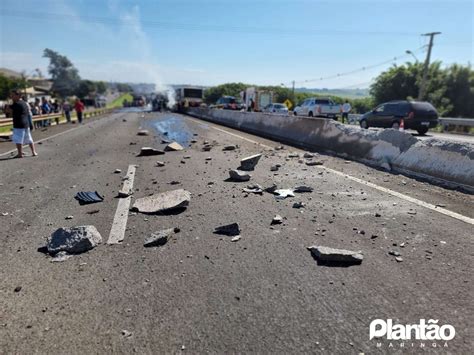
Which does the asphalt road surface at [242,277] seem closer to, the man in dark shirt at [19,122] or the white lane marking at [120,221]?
the white lane marking at [120,221]

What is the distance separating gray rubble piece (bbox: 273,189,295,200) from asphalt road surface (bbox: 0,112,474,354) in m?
0.19

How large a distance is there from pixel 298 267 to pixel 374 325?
1.01 metres

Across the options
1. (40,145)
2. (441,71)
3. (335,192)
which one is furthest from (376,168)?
(441,71)

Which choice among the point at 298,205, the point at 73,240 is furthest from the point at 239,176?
the point at 73,240

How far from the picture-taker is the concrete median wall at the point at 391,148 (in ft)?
22.7

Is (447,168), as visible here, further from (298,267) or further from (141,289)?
(141,289)

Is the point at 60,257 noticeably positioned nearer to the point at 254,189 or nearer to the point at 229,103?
the point at 254,189

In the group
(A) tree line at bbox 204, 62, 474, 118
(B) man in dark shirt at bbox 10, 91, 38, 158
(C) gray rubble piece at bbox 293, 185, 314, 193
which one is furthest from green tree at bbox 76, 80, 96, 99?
(C) gray rubble piece at bbox 293, 185, 314, 193

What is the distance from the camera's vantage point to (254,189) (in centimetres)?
663

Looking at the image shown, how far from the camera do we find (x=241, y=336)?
2562 millimetres

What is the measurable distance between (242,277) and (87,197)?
3.87m

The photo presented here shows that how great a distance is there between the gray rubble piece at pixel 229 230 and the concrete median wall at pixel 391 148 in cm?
450

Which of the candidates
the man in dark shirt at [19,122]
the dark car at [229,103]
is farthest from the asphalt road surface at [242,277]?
the dark car at [229,103]

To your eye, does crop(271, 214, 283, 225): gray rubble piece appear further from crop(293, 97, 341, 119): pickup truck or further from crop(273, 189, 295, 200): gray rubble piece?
crop(293, 97, 341, 119): pickup truck
